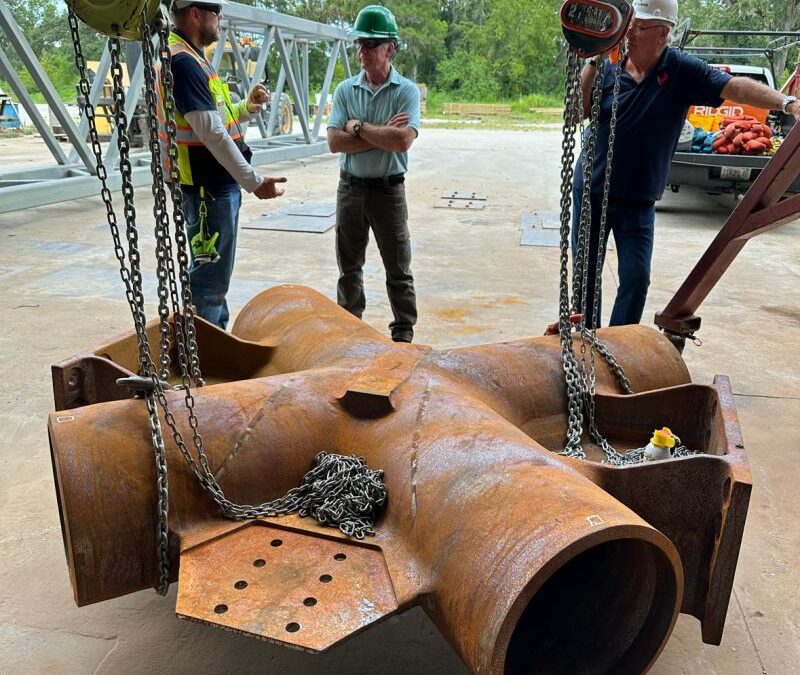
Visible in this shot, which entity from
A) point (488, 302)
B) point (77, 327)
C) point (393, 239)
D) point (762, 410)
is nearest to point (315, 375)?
point (393, 239)

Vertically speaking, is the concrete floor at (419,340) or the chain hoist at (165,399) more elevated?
the chain hoist at (165,399)

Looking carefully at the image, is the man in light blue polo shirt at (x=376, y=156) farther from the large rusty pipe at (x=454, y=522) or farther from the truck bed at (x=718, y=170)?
the truck bed at (x=718, y=170)

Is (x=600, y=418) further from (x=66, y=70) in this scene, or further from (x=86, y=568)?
(x=66, y=70)

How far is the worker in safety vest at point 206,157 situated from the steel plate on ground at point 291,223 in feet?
14.1

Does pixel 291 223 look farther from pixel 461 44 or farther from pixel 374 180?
pixel 461 44

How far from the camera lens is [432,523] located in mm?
2010

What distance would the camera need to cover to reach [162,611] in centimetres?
249

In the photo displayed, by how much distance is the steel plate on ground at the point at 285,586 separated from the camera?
5.88ft

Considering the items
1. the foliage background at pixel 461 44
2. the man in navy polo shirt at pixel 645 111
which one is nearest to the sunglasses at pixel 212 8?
the man in navy polo shirt at pixel 645 111

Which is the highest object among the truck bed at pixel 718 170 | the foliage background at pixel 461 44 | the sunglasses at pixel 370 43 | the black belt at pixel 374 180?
the foliage background at pixel 461 44

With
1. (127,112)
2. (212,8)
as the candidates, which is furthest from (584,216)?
(127,112)

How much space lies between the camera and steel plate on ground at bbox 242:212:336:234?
8.65 metres

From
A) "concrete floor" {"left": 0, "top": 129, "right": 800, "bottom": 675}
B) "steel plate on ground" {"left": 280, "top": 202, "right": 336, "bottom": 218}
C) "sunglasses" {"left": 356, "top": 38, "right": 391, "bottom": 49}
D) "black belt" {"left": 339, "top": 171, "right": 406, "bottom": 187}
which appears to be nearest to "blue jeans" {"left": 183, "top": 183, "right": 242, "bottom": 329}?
"black belt" {"left": 339, "top": 171, "right": 406, "bottom": 187}

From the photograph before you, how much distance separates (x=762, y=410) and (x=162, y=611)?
3.25 metres
